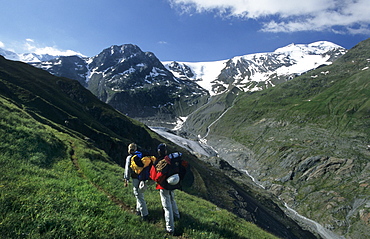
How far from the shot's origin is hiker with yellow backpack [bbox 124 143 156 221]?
1067cm

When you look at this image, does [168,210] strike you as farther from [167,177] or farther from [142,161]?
[142,161]

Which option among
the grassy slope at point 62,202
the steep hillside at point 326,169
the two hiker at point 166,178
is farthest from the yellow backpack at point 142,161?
the steep hillside at point 326,169

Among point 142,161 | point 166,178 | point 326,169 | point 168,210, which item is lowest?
point 326,169

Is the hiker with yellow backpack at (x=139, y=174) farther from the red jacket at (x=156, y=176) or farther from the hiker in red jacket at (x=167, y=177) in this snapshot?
the hiker in red jacket at (x=167, y=177)

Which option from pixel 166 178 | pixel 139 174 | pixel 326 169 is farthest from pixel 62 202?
pixel 326 169

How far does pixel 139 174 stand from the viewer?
36.1ft

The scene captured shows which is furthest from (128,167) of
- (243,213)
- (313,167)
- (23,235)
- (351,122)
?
(351,122)

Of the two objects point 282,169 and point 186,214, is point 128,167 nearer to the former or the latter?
point 186,214

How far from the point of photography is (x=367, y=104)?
195m

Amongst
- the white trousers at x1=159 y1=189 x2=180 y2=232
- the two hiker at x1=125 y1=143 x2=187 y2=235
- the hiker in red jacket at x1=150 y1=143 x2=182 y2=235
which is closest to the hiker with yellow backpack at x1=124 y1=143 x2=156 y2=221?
the two hiker at x1=125 y1=143 x2=187 y2=235

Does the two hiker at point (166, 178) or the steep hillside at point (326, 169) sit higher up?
the two hiker at point (166, 178)

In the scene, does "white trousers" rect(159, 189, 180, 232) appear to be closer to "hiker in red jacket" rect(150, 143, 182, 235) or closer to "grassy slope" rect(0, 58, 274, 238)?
"hiker in red jacket" rect(150, 143, 182, 235)

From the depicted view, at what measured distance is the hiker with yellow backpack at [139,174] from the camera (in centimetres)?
1067

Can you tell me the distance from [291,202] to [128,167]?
145m
